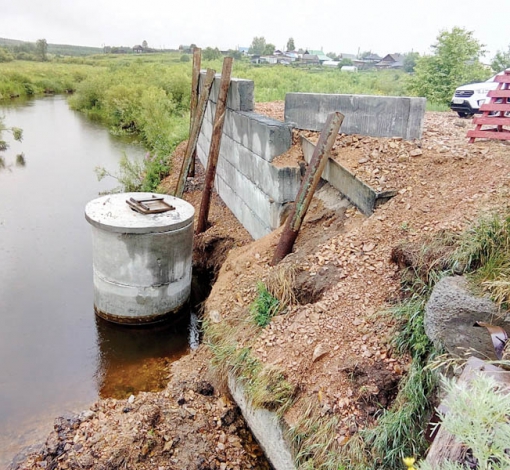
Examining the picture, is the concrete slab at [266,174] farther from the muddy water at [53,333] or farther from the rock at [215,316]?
the muddy water at [53,333]

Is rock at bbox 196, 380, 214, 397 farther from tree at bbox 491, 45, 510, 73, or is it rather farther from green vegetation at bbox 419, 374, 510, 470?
tree at bbox 491, 45, 510, 73

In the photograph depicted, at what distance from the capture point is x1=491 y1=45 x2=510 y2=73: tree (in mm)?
20103

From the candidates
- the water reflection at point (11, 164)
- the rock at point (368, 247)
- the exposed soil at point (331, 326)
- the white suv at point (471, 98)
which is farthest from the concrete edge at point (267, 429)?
the water reflection at point (11, 164)

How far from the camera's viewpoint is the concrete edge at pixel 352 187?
15.2ft

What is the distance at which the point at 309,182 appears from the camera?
4.87 m

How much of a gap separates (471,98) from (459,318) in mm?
7021

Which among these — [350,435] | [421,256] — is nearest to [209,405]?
[350,435]

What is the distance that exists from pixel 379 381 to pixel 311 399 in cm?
56

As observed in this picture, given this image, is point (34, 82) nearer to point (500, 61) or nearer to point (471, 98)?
point (500, 61)

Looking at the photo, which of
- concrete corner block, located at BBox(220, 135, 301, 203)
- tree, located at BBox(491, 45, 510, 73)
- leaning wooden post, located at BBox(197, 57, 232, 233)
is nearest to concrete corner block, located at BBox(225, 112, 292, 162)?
concrete corner block, located at BBox(220, 135, 301, 203)

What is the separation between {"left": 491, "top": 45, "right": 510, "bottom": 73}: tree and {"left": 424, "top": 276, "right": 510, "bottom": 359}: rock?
21270 millimetres

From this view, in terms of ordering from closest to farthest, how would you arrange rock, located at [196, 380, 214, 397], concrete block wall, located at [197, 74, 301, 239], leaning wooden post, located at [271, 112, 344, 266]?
rock, located at [196, 380, 214, 397]
leaning wooden post, located at [271, 112, 344, 266]
concrete block wall, located at [197, 74, 301, 239]

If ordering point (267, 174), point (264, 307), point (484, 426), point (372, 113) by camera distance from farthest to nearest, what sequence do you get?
1. point (267, 174)
2. point (372, 113)
3. point (264, 307)
4. point (484, 426)

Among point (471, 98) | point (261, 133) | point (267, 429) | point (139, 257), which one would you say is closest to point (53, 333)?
point (139, 257)
